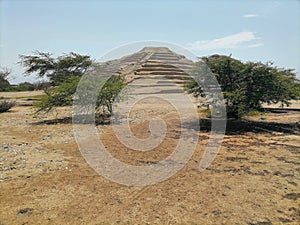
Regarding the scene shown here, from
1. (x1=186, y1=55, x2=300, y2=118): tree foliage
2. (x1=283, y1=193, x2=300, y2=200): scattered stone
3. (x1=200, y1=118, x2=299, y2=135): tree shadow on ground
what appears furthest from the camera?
(x1=186, y1=55, x2=300, y2=118): tree foliage

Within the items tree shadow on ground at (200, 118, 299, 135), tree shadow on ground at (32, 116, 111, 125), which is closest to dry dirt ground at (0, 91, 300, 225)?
tree shadow on ground at (200, 118, 299, 135)

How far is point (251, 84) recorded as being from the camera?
9.37 metres

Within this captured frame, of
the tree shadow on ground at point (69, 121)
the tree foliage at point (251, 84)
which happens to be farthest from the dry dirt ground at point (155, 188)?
the tree shadow on ground at point (69, 121)

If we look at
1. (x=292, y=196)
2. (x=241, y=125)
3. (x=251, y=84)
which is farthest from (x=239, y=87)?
(x=292, y=196)

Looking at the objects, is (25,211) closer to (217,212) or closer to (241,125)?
(217,212)

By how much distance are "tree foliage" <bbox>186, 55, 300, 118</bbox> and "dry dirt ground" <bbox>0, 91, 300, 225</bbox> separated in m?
2.35

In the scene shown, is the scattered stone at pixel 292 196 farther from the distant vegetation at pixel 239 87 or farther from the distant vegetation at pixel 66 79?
the distant vegetation at pixel 66 79

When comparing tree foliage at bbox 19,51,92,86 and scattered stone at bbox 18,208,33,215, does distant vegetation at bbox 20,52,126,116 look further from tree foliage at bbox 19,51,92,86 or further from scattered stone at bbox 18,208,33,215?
scattered stone at bbox 18,208,33,215

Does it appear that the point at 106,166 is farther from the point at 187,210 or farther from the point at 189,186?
the point at 187,210

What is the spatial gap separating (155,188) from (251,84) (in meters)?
6.56

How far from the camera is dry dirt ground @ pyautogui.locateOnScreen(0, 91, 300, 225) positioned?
342 centimetres

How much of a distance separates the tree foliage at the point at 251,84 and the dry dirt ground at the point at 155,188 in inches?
92.6

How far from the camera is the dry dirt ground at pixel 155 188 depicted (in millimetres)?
3418

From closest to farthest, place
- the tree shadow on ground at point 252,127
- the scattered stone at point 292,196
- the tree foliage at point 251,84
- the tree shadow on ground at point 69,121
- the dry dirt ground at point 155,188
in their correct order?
the dry dirt ground at point 155,188
the scattered stone at point 292,196
the tree shadow on ground at point 252,127
the tree foliage at point 251,84
the tree shadow on ground at point 69,121
